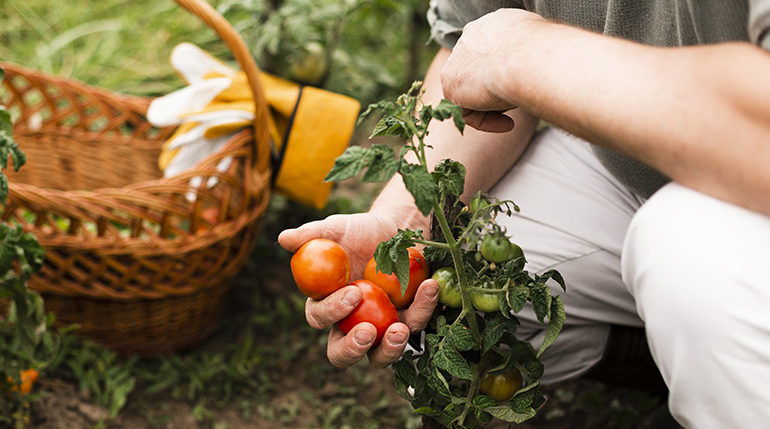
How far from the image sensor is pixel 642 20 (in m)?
1.02

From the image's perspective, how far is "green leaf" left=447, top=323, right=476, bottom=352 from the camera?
0.88 m

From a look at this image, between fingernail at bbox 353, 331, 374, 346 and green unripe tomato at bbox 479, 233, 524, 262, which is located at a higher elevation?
green unripe tomato at bbox 479, 233, 524, 262

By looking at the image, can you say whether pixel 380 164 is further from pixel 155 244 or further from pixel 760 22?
pixel 155 244

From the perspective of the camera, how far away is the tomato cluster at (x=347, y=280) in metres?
0.96

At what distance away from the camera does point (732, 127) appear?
0.72m

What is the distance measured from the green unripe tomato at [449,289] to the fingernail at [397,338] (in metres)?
0.07

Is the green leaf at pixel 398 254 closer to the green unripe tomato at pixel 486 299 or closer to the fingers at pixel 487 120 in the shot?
the green unripe tomato at pixel 486 299

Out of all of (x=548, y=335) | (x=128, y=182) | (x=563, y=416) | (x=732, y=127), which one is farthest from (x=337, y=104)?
(x=732, y=127)

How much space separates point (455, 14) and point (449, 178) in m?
0.56

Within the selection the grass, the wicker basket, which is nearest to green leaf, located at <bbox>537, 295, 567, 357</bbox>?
the grass

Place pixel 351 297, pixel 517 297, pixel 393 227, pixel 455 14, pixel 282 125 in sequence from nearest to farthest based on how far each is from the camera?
pixel 517 297, pixel 351 297, pixel 393 227, pixel 455 14, pixel 282 125

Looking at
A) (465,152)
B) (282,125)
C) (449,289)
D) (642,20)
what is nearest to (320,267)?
(449,289)

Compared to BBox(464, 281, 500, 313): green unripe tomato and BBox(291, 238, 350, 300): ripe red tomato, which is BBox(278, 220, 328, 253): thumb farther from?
BBox(464, 281, 500, 313): green unripe tomato

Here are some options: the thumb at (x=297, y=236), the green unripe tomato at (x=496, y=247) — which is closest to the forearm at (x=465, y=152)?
the thumb at (x=297, y=236)
